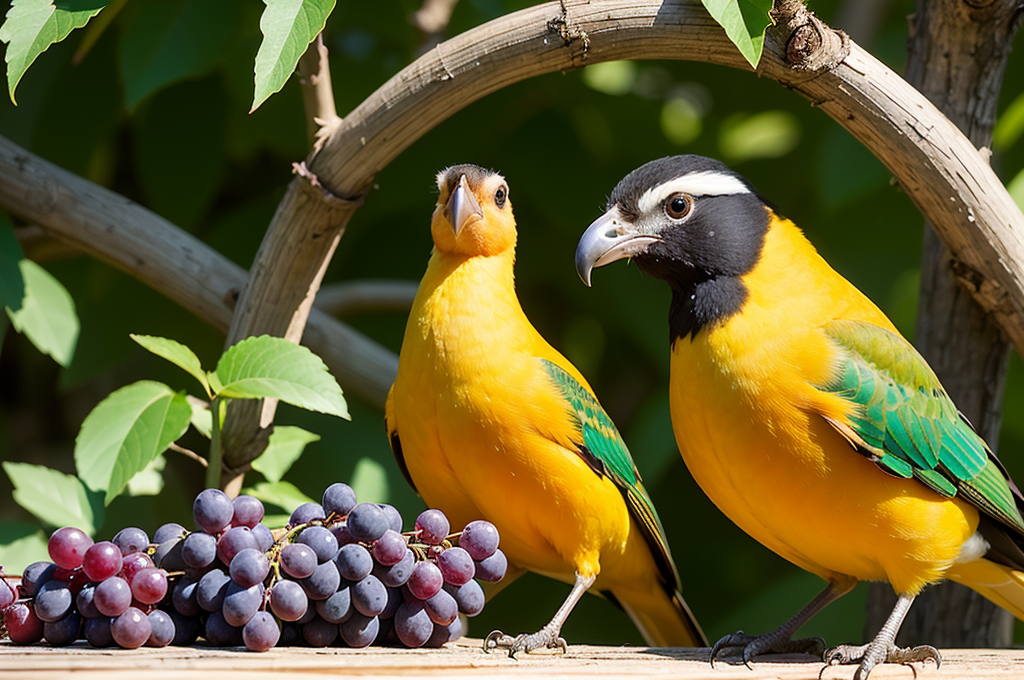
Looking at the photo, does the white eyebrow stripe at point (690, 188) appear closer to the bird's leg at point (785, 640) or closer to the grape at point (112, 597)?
the bird's leg at point (785, 640)

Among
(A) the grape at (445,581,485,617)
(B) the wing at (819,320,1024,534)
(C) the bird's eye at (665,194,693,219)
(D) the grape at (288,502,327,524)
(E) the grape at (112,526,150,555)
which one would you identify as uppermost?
(C) the bird's eye at (665,194,693,219)

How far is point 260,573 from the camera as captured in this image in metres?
1.40

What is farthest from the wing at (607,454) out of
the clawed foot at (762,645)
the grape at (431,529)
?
the grape at (431,529)

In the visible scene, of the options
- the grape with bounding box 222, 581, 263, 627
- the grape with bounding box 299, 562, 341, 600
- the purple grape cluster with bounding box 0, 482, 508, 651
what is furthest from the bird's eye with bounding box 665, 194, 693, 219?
the grape with bounding box 222, 581, 263, 627

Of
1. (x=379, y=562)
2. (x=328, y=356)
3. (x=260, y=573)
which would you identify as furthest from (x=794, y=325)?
(x=328, y=356)

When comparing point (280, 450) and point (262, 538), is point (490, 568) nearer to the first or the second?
point (262, 538)

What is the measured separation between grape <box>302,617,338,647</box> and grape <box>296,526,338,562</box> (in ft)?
0.39

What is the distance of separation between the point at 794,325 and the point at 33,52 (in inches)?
53.5

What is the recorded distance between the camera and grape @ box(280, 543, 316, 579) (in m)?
1.40

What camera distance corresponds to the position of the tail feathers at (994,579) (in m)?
1.84

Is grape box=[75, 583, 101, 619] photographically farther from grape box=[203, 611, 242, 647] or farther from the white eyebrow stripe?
the white eyebrow stripe

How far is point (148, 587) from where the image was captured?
1.39 meters

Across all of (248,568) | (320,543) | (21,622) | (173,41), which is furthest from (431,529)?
(173,41)

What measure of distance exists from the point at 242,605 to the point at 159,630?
14cm
